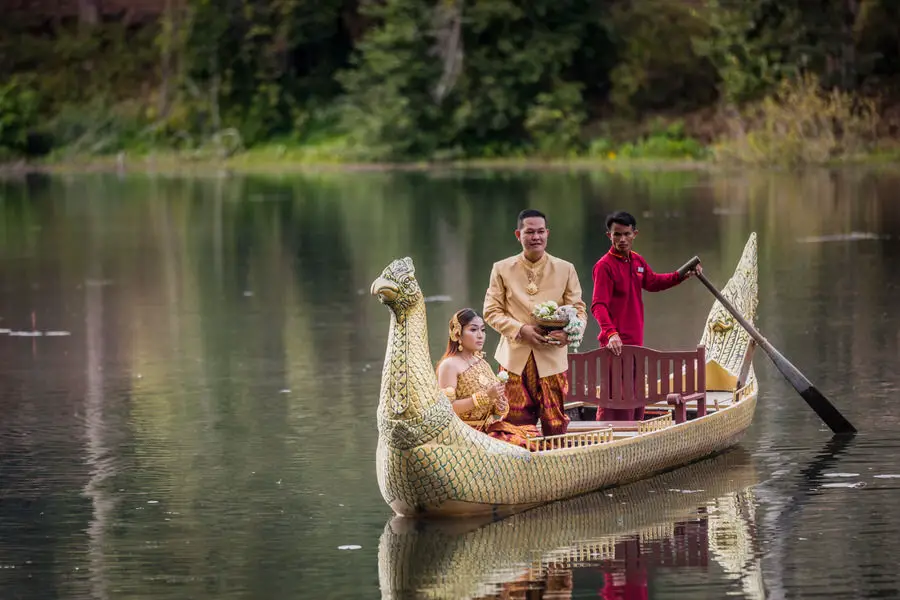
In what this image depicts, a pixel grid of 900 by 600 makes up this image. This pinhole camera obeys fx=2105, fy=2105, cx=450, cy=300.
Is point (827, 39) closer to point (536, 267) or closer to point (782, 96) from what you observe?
point (782, 96)

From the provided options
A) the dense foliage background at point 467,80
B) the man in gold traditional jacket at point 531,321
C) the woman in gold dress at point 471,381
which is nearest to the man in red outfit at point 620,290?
the man in gold traditional jacket at point 531,321

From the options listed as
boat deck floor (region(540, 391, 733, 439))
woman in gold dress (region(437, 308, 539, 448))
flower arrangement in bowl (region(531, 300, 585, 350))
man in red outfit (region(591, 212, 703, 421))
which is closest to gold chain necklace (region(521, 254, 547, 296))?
flower arrangement in bowl (region(531, 300, 585, 350))

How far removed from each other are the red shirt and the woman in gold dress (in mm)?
1355

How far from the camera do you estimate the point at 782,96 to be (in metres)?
50.1

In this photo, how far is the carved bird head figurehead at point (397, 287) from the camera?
1101cm

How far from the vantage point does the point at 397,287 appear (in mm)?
11039

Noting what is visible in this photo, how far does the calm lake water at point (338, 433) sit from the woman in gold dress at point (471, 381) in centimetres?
59

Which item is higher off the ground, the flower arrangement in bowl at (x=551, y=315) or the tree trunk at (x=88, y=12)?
the tree trunk at (x=88, y=12)

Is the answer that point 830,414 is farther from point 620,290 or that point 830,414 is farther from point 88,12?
point 88,12

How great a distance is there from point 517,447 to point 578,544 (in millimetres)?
740

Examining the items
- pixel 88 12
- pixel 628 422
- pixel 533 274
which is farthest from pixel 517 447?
pixel 88 12

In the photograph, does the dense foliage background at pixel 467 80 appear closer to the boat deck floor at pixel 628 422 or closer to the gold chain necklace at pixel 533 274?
the boat deck floor at pixel 628 422

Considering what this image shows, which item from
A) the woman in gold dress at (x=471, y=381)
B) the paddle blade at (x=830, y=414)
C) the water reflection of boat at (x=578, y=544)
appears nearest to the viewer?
the water reflection of boat at (x=578, y=544)

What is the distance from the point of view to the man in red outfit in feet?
42.4
